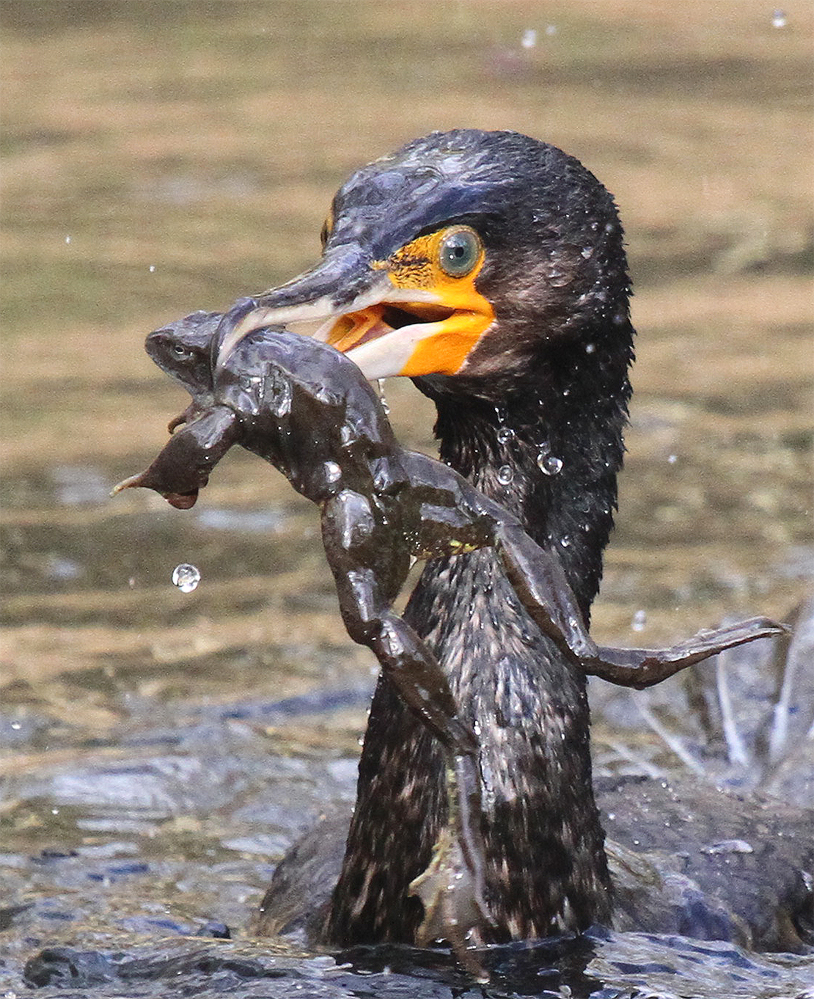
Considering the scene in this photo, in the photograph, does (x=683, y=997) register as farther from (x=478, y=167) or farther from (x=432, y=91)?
(x=432, y=91)

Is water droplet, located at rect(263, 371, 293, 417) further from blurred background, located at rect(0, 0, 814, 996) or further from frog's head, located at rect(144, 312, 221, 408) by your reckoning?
blurred background, located at rect(0, 0, 814, 996)

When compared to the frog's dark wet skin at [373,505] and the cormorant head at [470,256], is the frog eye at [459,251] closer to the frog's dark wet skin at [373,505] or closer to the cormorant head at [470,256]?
the cormorant head at [470,256]

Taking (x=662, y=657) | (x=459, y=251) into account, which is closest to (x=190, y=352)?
(x=459, y=251)

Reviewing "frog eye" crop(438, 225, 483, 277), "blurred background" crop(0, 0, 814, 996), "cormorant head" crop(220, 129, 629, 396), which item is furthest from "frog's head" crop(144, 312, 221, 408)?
"blurred background" crop(0, 0, 814, 996)

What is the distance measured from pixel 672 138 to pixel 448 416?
23.1ft

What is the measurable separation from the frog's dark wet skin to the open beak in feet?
0.16

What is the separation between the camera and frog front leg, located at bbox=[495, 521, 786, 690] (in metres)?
3.12

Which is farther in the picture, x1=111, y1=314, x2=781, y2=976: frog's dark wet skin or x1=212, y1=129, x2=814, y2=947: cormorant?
x1=212, y1=129, x2=814, y2=947: cormorant

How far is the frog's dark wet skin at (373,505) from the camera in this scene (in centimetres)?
309

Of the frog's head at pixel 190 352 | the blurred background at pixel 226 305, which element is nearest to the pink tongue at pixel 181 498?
the frog's head at pixel 190 352

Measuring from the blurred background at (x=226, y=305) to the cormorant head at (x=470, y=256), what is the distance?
144cm

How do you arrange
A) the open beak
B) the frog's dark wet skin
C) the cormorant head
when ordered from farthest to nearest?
the cormorant head → the open beak → the frog's dark wet skin

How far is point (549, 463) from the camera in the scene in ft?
12.4

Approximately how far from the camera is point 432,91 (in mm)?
11000
